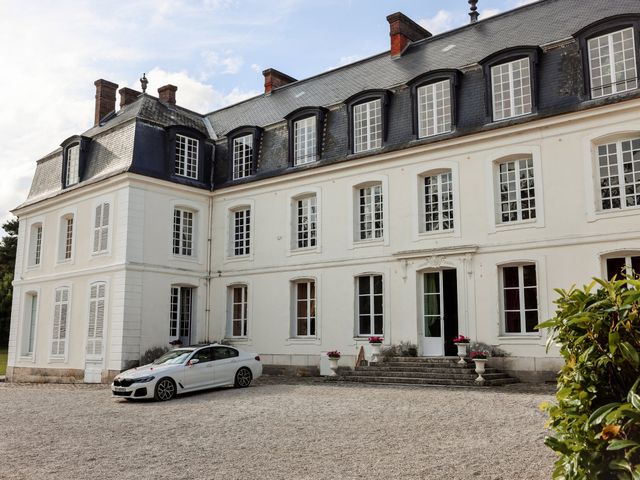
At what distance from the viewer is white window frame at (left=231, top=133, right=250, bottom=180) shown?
832 inches

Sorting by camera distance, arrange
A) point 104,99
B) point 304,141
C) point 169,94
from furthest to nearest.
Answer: point 169,94 → point 104,99 → point 304,141

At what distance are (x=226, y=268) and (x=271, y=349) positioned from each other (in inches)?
136

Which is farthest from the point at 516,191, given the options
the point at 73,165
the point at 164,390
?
the point at 73,165

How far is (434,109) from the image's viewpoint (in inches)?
664

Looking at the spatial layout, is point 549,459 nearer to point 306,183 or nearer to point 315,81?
point 306,183

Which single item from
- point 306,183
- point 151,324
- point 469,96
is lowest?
point 151,324

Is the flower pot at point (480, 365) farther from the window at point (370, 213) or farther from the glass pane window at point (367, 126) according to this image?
the glass pane window at point (367, 126)

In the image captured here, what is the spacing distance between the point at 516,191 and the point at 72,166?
1583 cm

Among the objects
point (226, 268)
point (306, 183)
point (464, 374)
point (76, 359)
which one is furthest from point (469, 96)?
point (76, 359)

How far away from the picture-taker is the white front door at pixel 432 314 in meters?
16.2

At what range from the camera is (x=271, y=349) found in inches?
759

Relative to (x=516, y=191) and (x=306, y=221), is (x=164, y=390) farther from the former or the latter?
(x=516, y=191)

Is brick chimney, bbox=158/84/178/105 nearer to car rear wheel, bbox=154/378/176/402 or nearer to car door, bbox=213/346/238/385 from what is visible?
car door, bbox=213/346/238/385

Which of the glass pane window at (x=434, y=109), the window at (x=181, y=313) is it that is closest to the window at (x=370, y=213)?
the glass pane window at (x=434, y=109)
